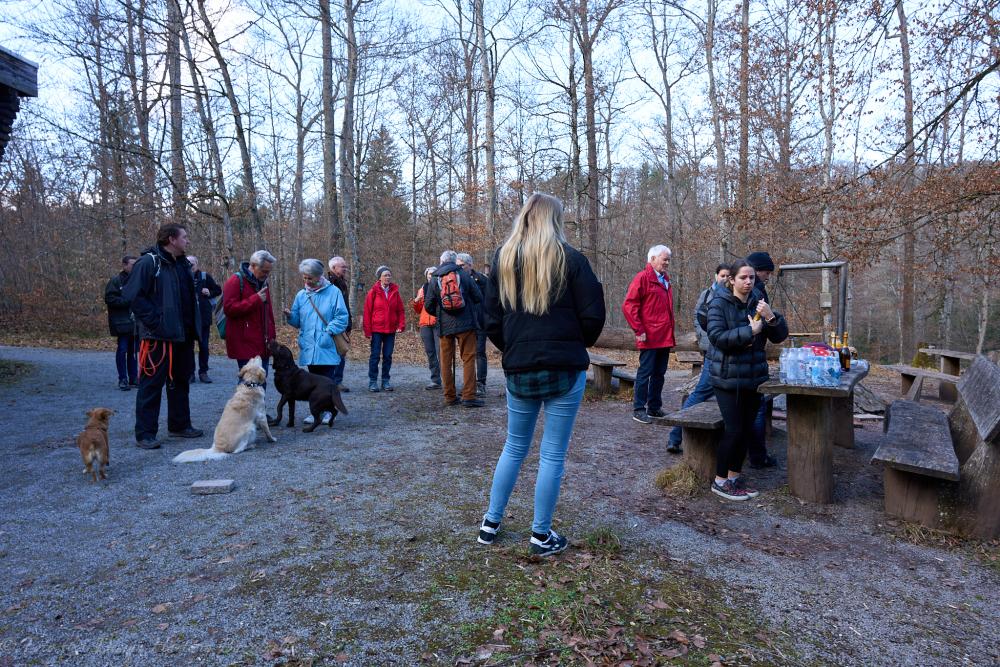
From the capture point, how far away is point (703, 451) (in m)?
4.84

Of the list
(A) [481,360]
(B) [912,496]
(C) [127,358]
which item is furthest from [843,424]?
(C) [127,358]

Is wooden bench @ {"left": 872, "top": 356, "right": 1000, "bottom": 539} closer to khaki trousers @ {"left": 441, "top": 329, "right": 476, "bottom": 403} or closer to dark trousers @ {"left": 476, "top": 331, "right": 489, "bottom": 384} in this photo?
khaki trousers @ {"left": 441, "top": 329, "right": 476, "bottom": 403}

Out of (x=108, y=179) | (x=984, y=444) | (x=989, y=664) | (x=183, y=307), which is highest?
(x=108, y=179)

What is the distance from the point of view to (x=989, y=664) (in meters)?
2.56

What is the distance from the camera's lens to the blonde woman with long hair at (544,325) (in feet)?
10.1

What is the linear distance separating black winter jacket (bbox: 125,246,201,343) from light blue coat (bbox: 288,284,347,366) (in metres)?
1.29

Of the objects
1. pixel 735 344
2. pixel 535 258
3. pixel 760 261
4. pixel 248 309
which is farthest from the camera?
pixel 248 309

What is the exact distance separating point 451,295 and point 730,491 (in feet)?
13.7

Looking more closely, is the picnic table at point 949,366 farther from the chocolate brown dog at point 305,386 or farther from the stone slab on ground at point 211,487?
the stone slab on ground at point 211,487

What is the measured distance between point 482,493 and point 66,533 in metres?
2.70

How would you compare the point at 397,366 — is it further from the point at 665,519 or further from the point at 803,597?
the point at 803,597

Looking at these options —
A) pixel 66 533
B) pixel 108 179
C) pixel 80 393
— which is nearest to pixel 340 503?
pixel 66 533

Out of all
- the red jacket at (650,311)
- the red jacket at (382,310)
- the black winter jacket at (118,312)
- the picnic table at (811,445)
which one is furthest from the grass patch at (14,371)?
the picnic table at (811,445)

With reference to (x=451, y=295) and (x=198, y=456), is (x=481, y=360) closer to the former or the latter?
(x=451, y=295)
